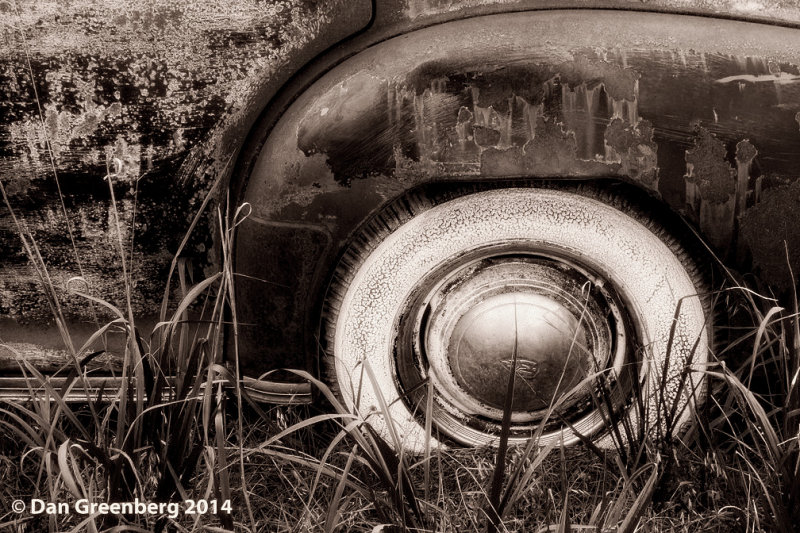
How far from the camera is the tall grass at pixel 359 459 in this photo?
1.23m

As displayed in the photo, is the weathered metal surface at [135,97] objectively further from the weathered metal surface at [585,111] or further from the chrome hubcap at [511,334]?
the chrome hubcap at [511,334]

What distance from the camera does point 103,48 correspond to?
1448mm

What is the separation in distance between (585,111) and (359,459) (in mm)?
684

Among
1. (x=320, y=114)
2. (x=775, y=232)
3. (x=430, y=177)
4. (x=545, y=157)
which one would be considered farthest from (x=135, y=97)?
(x=775, y=232)

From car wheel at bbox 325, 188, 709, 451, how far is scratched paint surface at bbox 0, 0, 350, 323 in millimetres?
358

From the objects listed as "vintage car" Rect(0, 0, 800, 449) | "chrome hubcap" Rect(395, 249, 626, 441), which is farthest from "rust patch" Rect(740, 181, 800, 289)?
"chrome hubcap" Rect(395, 249, 626, 441)

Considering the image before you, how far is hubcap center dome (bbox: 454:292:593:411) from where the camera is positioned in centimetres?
149

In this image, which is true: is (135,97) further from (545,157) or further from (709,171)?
(709,171)

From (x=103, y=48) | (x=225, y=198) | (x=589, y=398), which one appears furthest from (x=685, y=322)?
(x=103, y=48)

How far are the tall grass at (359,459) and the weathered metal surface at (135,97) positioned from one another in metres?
0.07

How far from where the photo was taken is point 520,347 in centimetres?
148

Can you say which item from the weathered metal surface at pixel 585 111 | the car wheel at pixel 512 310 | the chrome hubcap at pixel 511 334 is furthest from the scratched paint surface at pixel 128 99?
the chrome hubcap at pixel 511 334

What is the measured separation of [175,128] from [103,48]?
0.18 metres

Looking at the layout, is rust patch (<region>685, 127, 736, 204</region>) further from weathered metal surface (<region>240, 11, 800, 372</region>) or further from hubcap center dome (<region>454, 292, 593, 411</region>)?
hubcap center dome (<region>454, 292, 593, 411</region>)
